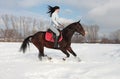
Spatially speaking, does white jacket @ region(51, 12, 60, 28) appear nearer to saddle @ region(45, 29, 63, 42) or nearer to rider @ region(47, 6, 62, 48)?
rider @ region(47, 6, 62, 48)

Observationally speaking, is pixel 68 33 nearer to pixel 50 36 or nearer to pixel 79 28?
pixel 79 28

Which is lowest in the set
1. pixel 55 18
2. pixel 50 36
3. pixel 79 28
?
pixel 50 36

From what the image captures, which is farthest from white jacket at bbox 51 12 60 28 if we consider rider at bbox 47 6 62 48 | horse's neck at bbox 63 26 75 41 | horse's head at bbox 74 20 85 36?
horse's head at bbox 74 20 85 36

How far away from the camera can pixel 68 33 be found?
1153 centimetres

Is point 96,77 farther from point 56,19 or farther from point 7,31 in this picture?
point 7,31

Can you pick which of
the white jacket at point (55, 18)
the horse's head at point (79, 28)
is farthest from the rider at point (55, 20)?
the horse's head at point (79, 28)

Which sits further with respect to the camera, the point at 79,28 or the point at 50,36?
the point at 50,36

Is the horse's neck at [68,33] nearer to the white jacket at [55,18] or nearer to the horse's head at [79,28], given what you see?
the horse's head at [79,28]

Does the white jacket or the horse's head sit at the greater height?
the white jacket

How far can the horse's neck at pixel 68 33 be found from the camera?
37.8 ft

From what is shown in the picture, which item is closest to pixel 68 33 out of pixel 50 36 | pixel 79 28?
pixel 79 28

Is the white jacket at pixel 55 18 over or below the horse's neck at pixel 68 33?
over

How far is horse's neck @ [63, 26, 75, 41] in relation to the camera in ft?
37.8

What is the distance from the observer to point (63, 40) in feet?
37.9
